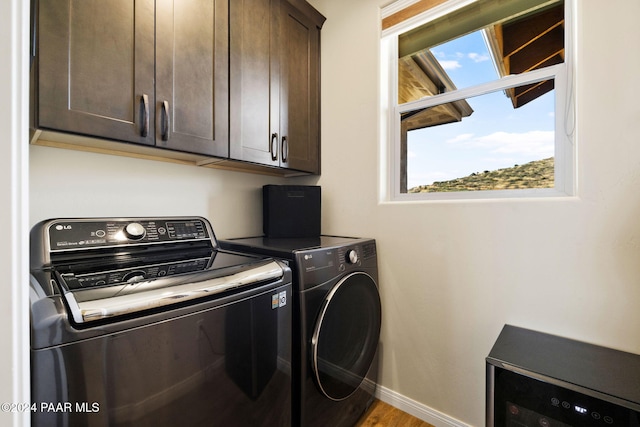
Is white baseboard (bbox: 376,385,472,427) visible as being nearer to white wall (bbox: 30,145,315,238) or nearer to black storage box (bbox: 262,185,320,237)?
black storage box (bbox: 262,185,320,237)

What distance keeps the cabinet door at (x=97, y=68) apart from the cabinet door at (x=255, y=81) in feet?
1.28

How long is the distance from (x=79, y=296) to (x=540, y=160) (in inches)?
71.2

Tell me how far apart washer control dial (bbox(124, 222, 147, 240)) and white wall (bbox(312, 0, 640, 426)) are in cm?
113

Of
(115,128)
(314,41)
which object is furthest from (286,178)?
(115,128)

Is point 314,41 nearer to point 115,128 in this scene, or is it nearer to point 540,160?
point 115,128

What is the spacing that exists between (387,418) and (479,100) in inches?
72.7

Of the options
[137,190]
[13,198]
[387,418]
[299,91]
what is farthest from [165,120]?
[387,418]

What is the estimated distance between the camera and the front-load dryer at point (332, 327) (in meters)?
1.14

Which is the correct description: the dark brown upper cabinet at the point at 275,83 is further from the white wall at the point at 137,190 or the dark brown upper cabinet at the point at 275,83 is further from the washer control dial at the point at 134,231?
the washer control dial at the point at 134,231

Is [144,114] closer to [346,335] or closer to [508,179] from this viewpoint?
[346,335]

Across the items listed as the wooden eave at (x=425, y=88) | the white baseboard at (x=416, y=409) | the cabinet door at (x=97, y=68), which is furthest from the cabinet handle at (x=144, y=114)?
the white baseboard at (x=416, y=409)

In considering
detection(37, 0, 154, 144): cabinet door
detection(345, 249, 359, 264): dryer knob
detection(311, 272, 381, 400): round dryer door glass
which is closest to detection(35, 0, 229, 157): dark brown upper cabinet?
detection(37, 0, 154, 144): cabinet door

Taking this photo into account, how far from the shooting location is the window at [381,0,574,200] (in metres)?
1.27

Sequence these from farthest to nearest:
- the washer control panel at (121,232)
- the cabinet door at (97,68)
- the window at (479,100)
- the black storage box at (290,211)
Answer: the black storage box at (290,211)
the window at (479,100)
the washer control panel at (121,232)
the cabinet door at (97,68)
